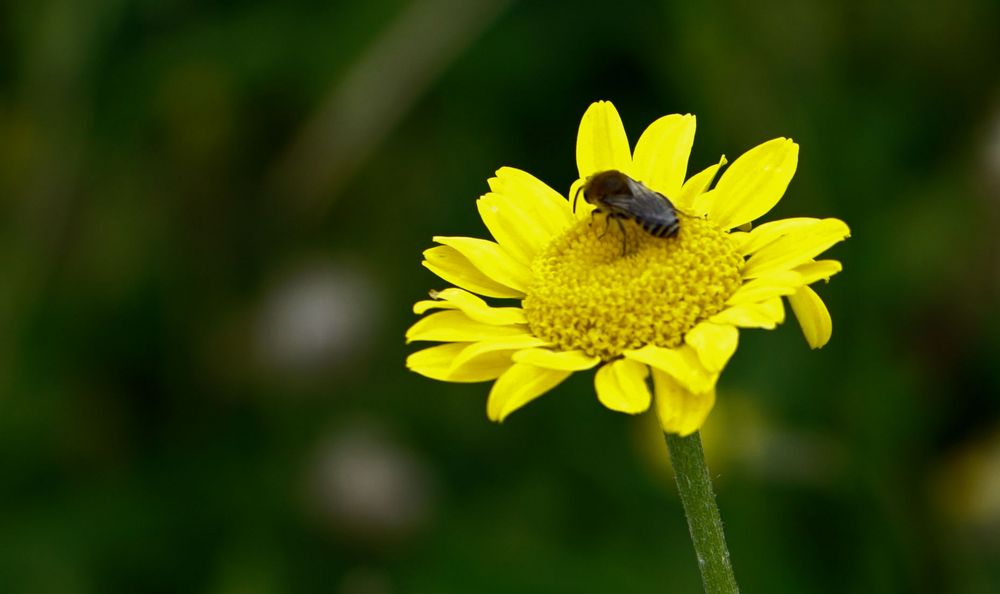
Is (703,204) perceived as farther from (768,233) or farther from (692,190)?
(768,233)

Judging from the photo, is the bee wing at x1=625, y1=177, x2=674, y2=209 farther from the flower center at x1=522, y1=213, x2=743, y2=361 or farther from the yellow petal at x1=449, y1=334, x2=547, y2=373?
the yellow petal at x1=449, y1=334, x2=547, y2=373

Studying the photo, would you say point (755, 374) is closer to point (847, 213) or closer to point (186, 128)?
point (847, 213)

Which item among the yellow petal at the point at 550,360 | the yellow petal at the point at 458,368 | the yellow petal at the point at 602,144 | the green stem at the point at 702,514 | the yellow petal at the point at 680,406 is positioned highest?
the yellow petal at the point at 602,144

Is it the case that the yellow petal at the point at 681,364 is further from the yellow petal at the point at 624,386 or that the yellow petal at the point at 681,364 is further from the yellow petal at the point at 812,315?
the yellow petal at the point at 812,315

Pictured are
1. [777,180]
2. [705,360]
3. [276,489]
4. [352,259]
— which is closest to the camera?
[705,360]

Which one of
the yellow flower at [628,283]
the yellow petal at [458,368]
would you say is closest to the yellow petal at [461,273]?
the yellow flower at [628,283]

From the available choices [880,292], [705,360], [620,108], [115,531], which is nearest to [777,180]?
[705,360]

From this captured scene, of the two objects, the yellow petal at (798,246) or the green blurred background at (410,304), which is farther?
the green blurred background at (410,304)
